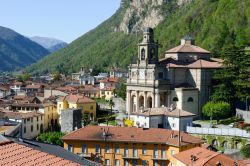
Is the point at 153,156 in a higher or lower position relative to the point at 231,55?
lower

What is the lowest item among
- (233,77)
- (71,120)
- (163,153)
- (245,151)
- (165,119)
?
(163,153)

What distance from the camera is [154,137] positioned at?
168 feet

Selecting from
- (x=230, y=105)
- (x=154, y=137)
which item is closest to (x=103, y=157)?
(x=154, y=137)

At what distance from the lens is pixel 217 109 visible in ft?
212

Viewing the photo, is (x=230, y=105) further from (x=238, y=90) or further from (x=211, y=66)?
(x=211, y=66)

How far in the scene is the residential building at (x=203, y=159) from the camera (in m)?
38.4

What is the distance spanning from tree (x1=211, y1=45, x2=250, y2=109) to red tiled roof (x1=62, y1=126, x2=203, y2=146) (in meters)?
17.5

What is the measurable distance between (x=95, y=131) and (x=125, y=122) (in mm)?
14224

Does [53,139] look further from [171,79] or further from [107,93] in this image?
[107,93]

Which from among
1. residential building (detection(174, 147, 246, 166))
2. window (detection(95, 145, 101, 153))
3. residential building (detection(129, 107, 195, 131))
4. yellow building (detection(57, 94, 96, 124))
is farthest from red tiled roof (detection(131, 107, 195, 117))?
yellow building (detection(57, 94, 96, 124))

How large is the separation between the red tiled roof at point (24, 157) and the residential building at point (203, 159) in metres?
29.1

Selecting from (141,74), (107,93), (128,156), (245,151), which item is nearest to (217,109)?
(141,74)

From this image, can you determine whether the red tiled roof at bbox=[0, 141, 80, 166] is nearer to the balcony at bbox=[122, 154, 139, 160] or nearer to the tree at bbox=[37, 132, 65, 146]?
the balcony at bbox=[122, 154, 139, 160]

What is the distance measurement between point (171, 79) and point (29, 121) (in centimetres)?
2259
